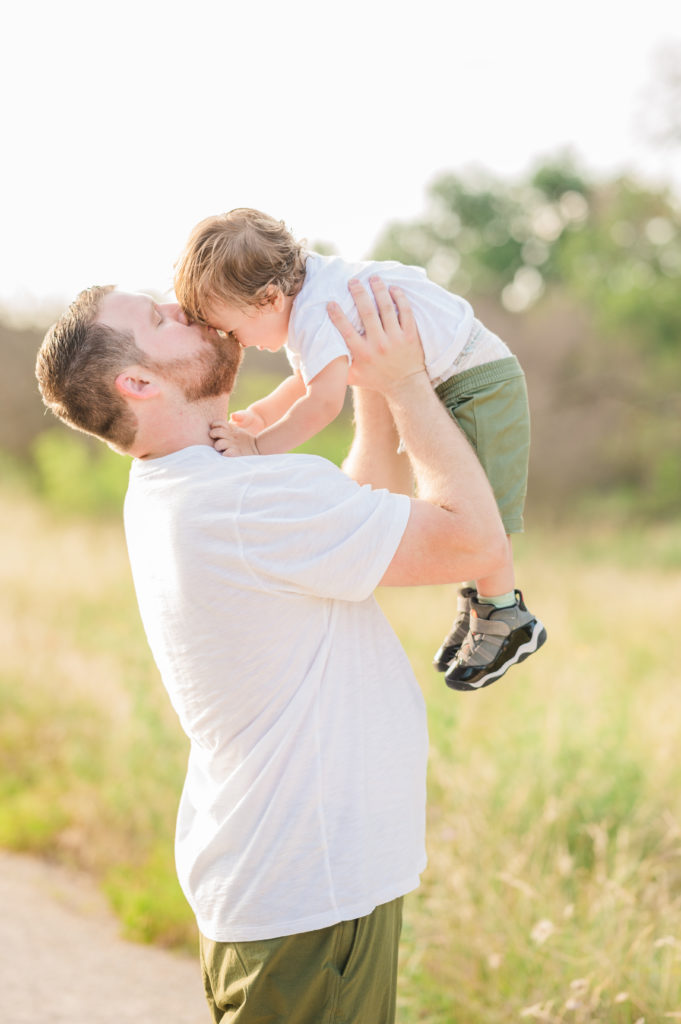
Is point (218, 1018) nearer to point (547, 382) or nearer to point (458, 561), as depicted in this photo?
point (458, 561)

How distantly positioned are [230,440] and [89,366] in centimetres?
31

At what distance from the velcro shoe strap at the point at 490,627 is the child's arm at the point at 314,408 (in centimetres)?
59

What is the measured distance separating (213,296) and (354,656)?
2.78 ft

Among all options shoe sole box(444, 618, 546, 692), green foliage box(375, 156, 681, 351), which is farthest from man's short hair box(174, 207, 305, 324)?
green foliage box(375, 156, 681, 351)

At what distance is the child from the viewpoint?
6.93 ft

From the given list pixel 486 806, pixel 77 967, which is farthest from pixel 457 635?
pixel 77 967

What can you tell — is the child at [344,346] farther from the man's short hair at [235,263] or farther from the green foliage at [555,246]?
the green foliage at [555,246]

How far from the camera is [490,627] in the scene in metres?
2.24

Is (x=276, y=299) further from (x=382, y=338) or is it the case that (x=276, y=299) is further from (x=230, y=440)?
(x=230, y=440)

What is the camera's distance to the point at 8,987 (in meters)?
3.34

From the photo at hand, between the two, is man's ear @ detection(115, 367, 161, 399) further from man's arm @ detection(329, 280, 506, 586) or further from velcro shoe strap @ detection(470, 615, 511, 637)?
velcro shoe strap @ detection(470, 615, 511, 637)

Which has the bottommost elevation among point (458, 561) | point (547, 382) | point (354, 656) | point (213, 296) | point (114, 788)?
point (114, 788)

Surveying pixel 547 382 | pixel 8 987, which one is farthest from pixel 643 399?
pixel 8 987

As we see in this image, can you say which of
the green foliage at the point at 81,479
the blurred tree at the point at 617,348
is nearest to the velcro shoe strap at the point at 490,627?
the green foliage at the point at 81,479
